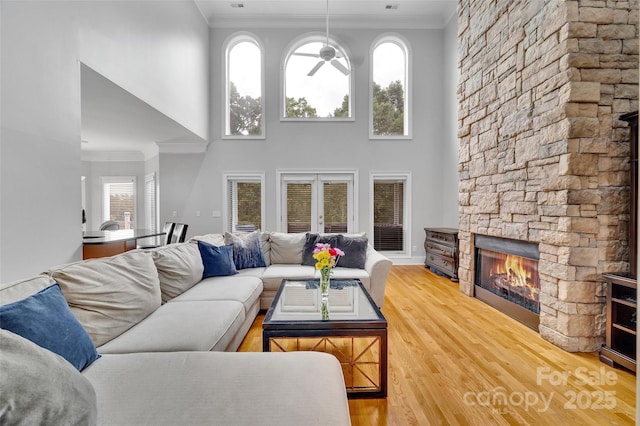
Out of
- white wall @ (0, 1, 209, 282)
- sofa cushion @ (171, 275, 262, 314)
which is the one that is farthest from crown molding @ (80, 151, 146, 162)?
sofa cushion @ (171, 275, 262, 314)

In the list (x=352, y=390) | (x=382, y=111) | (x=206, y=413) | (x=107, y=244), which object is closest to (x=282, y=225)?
(x=382, y=111)

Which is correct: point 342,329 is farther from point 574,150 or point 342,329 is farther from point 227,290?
point 574,150

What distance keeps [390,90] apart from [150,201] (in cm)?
620

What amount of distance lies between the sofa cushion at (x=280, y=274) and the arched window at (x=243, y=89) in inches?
147

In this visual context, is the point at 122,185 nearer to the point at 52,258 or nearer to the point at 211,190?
the point at 211,190

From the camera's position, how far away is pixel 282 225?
21.4 feet

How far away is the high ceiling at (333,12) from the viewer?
19.2 ft

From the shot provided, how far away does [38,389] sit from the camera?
81 centimetres

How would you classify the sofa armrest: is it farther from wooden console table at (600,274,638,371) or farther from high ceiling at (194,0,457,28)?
high ceiling at (194,0,457,28)

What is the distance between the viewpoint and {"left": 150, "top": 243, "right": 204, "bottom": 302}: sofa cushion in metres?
2.59

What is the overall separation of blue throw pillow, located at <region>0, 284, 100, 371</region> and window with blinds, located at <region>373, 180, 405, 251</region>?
5.55m

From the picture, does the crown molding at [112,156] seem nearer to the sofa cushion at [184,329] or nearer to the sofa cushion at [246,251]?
the sofa cushion at [246,251]

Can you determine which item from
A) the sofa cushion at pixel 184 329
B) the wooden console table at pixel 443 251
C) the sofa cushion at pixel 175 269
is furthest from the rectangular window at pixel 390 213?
the sofa cushion at pixel 184 329

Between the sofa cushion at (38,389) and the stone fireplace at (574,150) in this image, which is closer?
the sofa cushion at (38,389)
